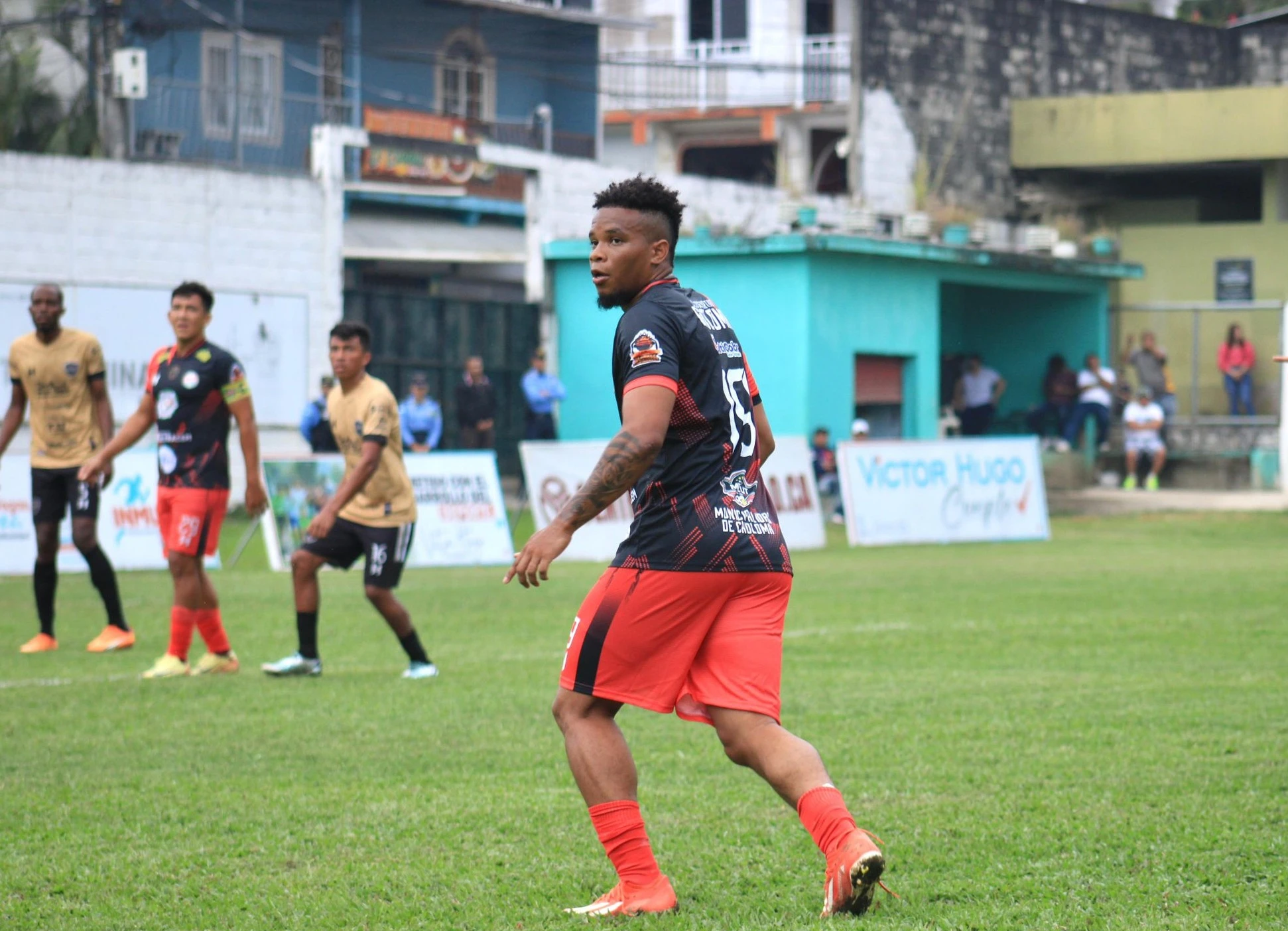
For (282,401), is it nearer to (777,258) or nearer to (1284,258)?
(777,258)

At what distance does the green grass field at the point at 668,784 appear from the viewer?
16.0 feet

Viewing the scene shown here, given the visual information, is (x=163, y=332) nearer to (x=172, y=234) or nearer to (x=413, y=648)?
(x=172, y=234)

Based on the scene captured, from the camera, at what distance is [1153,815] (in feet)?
19.0

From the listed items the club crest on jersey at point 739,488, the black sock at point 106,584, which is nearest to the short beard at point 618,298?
the club crest on jersey at point 739,488

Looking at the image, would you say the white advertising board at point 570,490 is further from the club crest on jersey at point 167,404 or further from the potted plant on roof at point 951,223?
the potted plant on roof at point 951,223

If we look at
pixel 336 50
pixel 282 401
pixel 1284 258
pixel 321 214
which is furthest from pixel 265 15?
pixel 1284 258

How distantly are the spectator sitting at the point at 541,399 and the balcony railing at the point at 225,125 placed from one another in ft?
17.1

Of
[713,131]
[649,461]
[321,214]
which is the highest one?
[713,131]

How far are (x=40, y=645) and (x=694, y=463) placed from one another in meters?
7.51

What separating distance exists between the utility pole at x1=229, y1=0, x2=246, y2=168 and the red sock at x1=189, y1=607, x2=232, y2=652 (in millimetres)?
15961

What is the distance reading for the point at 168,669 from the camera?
376 inches

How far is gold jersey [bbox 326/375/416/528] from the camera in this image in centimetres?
938

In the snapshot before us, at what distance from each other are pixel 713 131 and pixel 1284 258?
13639mm

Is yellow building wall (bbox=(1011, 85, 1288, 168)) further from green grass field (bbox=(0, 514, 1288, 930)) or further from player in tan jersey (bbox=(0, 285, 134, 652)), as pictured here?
player in tan jersey (bbox=(0, 285, 134, 652))
